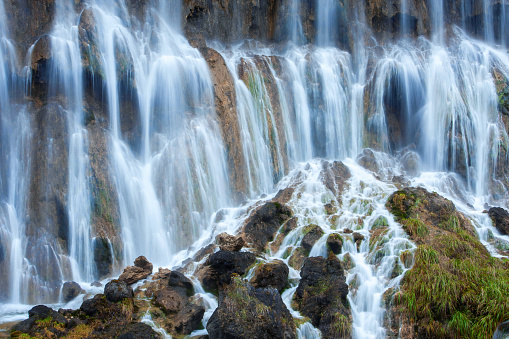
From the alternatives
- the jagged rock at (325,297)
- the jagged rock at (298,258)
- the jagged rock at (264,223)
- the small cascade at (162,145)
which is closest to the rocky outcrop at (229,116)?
the small cascade at (162,145)

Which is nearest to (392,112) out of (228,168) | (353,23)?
(353,23)

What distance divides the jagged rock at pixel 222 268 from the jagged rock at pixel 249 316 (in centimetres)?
245

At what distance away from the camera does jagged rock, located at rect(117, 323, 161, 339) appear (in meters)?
10.1

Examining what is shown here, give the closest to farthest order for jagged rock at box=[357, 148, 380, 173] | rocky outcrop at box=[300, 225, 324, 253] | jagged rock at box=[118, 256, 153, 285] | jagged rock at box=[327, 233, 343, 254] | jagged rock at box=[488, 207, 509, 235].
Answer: jagged rock at box=[118, 256, 153, 285], jagged rock at box=[327, 233, 343, 254], rocky outcrop at box=[300, 225, 324, 253], jagged rock at box=[488, 207, 509, 235], jagged rock at box=[357, 148, 380, 173]

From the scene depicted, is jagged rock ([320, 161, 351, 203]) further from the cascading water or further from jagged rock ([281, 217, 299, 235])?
jagged rock ([281, 217, 299, 235])

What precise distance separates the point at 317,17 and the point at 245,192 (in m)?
15.9

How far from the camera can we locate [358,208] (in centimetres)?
1858

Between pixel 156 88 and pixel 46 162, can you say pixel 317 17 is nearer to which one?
pixel 156 88

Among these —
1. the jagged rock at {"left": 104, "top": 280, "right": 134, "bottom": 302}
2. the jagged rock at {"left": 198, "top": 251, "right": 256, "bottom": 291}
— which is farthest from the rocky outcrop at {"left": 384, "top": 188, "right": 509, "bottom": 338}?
the jagged rock at {"left": 104, "top": 280, "right": 134, "bottom": 302}

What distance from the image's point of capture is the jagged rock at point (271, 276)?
510 inches

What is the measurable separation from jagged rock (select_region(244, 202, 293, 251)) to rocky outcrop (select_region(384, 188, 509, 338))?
5.42 metres

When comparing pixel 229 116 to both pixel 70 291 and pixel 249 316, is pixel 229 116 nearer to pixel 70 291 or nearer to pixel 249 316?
→ pixel 70 291

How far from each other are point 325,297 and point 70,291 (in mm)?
8081

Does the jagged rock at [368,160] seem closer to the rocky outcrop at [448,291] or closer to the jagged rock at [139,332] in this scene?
the rocky outcrop at [448,291]
